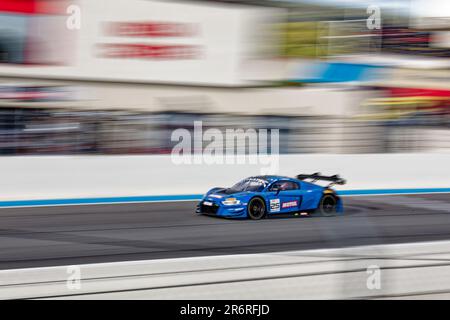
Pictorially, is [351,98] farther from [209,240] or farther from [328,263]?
[328,263]

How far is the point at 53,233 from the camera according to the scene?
34.5ft

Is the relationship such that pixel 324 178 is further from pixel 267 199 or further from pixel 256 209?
pixel 256 209

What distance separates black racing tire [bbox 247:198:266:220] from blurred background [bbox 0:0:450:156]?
3998 mm

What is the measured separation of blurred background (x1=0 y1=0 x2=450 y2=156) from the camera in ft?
51.7

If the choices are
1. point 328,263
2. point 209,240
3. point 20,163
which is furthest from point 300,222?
point 328,263

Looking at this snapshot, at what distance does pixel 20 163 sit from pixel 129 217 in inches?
114

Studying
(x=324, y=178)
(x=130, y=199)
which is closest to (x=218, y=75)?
(x=130, y=199)

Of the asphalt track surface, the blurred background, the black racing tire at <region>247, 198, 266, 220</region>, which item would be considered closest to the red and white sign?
the blurred background

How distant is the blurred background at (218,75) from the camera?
51.7 feet

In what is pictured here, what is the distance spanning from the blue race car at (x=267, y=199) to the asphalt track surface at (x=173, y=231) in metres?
0.22

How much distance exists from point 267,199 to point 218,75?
22.4ft

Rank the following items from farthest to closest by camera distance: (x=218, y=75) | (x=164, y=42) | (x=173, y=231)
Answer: (x=218, y=75)
(x=164, y=42)
(x=173, y=231)

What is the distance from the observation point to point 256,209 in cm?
1241

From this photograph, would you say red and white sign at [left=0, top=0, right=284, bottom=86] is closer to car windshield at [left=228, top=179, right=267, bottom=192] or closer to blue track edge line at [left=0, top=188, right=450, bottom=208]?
blue track edge line at [left=0, top=188, right=450, bottom=208]
